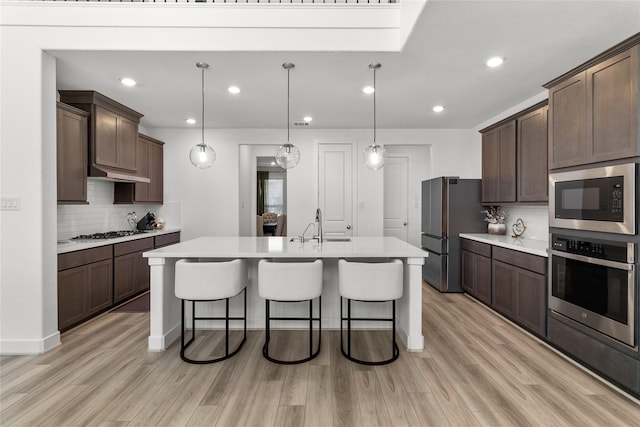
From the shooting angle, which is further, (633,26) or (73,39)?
(73,39)

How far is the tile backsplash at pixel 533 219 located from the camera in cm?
388

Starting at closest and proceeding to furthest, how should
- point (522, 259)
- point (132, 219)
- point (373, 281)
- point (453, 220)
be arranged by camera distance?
point (373, 281), point (522, 259), point (453, 220), point (132, 219)

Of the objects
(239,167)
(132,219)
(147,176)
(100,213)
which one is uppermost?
(239,167)

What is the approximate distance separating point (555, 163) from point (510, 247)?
1.01 meters

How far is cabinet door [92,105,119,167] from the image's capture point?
3738 mm

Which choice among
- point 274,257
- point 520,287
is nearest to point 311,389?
point 274,257

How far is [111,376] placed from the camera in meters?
2.38

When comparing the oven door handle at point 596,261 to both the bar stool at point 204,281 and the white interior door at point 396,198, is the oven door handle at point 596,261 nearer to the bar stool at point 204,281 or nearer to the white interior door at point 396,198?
the bar stool at point 204,281

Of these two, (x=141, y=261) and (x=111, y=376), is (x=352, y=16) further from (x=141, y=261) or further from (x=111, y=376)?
(x=141, y=261)

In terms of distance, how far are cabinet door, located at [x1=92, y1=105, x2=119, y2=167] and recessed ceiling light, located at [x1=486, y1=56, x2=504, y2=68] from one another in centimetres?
420

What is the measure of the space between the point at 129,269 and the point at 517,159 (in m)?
5.05

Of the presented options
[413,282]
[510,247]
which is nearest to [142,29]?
[413,282]

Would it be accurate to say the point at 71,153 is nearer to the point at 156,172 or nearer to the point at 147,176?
the point at 147,176

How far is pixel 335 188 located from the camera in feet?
18.5
